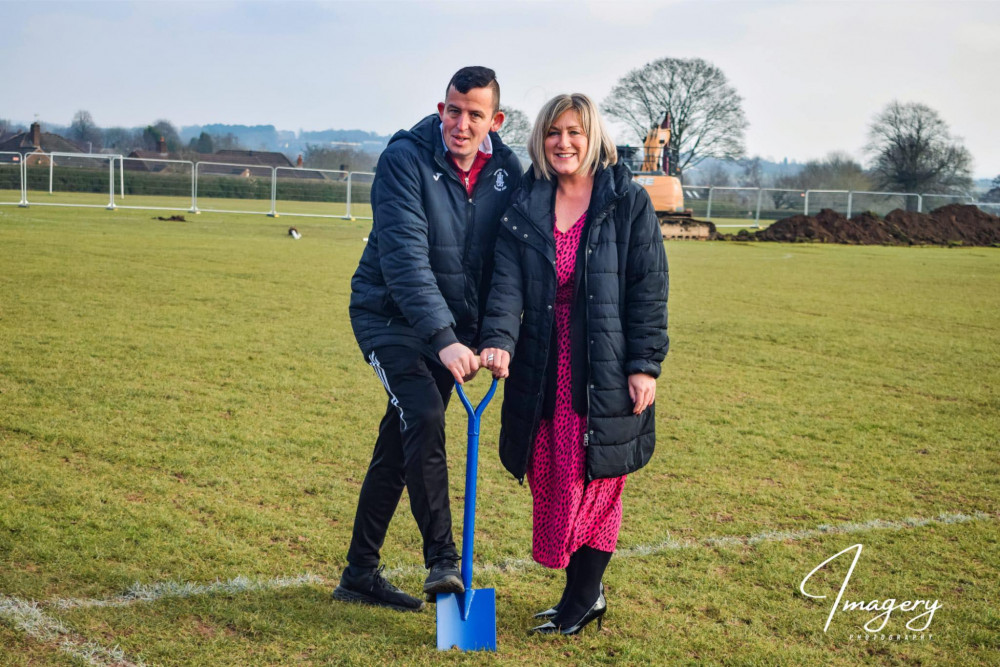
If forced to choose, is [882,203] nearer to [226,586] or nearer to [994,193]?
[994,193]

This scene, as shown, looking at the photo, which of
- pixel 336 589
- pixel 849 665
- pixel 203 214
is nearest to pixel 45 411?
pixel 336 589

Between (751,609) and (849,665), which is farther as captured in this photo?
(751,609)

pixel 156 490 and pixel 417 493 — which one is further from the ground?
pixel 417 493

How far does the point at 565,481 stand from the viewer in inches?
136

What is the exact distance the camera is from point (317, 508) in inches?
185

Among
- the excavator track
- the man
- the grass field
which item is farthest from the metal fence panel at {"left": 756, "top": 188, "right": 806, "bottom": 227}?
the man

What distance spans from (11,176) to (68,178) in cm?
916

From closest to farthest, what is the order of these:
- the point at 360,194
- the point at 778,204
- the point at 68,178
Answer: the point at 360,194 < the point at 68,178 < the point at 778,204

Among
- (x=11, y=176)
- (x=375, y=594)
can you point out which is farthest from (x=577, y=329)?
(x=11, y=176)

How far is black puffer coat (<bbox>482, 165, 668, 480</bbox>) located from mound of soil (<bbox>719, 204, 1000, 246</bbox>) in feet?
98.3

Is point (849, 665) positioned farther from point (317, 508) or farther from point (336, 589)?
point (317, 508)

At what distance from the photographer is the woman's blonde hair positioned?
3.36 metres

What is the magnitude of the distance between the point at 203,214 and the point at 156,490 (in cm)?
2753

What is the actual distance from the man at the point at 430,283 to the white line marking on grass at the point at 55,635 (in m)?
0.87
